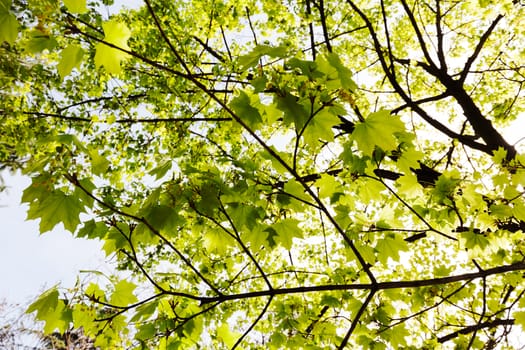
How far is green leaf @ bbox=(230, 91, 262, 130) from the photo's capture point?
5.47ft

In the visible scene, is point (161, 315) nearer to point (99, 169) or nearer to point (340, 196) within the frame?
point (99, 169)

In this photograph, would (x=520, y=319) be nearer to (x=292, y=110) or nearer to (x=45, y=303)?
(x=292, y=110)

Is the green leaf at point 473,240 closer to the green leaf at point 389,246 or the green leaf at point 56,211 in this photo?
the green leaf at point 389,246

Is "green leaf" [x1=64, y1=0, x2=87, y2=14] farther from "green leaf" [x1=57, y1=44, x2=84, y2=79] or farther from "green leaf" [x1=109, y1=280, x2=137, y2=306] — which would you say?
"green leaf" [x1=109, y1=280, x2=137, y2=306]

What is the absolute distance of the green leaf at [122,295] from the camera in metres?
1.72

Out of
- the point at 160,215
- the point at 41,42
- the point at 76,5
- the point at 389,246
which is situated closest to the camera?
the point at 76,5

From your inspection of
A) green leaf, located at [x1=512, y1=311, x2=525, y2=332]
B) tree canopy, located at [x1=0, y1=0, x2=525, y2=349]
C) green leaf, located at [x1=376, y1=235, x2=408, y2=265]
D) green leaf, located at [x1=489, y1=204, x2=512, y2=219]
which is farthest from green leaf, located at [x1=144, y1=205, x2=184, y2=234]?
green leaf, located at [x1=512, y1=311, x2=525, y2=332]

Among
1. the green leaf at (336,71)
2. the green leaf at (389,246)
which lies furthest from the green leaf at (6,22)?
the green leaf at (389,246)

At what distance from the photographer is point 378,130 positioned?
1597 mm

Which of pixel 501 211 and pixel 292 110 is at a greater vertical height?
pixel 501 211

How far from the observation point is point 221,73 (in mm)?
4426

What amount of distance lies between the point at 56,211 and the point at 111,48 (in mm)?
709

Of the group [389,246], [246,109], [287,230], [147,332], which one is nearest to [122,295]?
[147,332]

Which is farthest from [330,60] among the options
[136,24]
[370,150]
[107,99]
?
[107,99]
